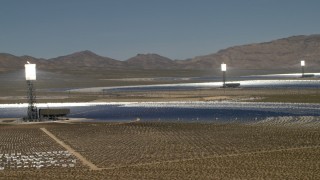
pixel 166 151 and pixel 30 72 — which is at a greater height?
pixel 30 72

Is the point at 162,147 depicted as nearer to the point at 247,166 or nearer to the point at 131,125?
the point at 247,166

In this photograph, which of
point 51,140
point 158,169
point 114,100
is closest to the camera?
point 158,169

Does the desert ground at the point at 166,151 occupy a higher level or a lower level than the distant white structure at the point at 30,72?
lower

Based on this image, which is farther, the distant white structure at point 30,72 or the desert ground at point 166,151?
the distant white structure at point 30,72

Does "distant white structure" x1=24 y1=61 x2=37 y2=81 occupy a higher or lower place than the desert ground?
higher

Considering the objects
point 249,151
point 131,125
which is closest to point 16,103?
point 131,125

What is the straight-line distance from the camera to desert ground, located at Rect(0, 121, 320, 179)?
2217cm

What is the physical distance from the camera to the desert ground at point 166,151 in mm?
22172

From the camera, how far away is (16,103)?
74.1m

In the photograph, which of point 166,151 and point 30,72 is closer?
point 166,151

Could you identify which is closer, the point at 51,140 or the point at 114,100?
the point at 51,140

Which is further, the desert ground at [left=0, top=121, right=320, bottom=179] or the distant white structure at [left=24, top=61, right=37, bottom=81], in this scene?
the distant white structure at [left=24, top=61, right=37, bottom=81]

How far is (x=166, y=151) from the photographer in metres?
27.8

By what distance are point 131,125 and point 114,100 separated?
105 ft
